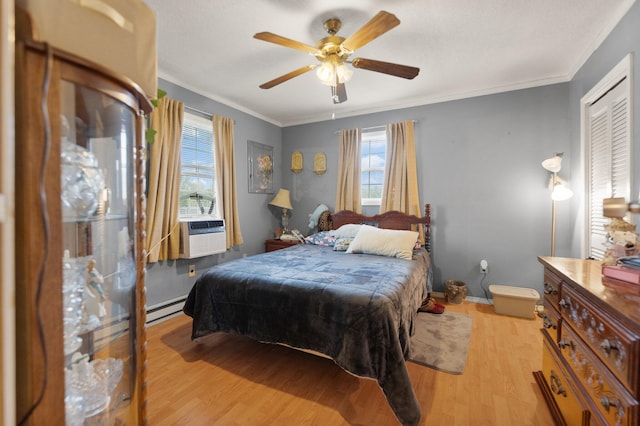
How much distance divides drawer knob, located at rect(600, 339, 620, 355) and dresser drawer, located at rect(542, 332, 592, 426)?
35 centimetres

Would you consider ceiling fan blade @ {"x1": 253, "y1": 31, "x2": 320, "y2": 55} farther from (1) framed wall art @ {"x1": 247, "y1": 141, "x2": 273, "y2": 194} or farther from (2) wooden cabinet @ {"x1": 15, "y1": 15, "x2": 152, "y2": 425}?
(1) framed wall art @ {"x1": 247, "y1": 141, "x2": 273, "y2": 194}

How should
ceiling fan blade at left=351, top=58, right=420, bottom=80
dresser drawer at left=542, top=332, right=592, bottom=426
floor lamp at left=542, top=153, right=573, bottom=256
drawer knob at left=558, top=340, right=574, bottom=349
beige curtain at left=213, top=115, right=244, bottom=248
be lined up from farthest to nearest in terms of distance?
1. beige curtain at left=213, top=115, right=244, bottom=248
2. floor lamp at left=542, top=153, right=573, bottom=256
3. ceiling fan blade at left=351, top=58, right=420, bottom=80
4. drawer knob at left=558, top=340, right=574, bottom=349
5. dresser drawer at left=542, top=332, right=592, bottom=426

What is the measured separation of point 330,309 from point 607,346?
1.23 meters

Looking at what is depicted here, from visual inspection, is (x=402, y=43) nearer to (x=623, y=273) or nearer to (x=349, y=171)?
(x=349, y=171)

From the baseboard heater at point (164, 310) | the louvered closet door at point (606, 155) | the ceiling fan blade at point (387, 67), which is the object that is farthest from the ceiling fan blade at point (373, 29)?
the baseboard heater at point (164, 310)

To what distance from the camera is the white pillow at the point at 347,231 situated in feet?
11.8

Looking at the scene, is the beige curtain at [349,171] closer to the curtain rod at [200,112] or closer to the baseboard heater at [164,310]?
the curtain rod at [200,112]

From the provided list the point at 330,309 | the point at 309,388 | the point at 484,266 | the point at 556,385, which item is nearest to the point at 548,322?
the point at 556,385

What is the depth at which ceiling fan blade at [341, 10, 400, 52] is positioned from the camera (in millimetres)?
1595

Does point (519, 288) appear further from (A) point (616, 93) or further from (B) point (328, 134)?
(B) point (328, 134)

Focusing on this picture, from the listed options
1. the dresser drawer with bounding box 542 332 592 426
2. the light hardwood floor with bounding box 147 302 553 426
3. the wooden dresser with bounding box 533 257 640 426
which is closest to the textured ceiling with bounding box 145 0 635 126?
the wooden dresser with bounding box 533 257 640 426

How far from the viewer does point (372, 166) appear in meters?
4.03

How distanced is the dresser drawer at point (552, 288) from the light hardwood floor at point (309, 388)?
24.6 inches

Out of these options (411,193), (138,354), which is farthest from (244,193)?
(138,354)
